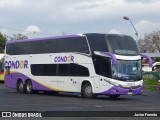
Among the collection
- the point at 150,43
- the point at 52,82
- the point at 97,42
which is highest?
the point at 150,43

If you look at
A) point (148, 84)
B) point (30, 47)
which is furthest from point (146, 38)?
point (30, 47)

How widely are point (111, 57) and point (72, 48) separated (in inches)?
129

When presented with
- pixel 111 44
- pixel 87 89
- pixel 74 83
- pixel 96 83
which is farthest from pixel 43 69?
pixel 111 44

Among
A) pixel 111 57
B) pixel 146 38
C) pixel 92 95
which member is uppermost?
pixel 146 38

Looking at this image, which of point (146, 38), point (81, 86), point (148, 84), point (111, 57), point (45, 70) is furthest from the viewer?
point (146, 38)

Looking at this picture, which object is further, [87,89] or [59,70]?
[59,70]

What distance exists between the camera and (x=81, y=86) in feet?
90.0

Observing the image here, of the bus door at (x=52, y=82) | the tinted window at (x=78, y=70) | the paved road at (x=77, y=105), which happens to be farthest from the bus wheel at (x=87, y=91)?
the bus door at (x=52, y=82)

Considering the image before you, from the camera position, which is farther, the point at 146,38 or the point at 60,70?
the point at 146,38

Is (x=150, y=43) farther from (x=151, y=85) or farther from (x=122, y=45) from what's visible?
(x=122, y=45)

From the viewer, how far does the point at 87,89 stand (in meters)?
27.2

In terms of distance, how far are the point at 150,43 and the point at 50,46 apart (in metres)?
84.4

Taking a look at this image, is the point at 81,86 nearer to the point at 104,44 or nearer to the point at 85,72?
the point at 85,72

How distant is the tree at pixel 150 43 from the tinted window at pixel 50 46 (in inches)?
3108
